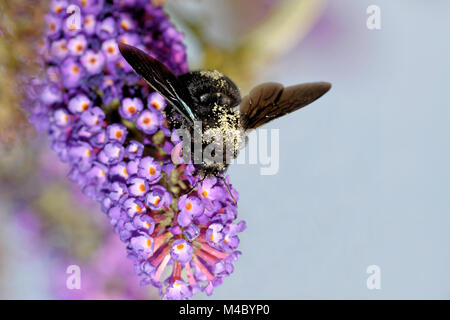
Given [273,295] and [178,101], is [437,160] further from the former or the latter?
[178,101]

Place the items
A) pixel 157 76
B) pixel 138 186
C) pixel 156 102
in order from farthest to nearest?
pixel 156 102
pixel 138 186
pixel 157 76

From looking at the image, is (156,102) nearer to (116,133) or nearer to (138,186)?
(116,133)

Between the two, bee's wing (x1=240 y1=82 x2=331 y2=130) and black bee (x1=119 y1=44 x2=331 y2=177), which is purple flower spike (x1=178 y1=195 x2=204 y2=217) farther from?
bee's wing (x1=240 y1=82 x2=331 y2=130)

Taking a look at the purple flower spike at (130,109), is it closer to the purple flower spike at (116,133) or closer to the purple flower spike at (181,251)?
the purple flower spike at (116,133)

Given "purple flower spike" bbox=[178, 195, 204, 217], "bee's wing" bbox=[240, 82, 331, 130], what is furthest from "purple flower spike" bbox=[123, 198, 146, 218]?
"bee's wing" bbox=[240, 82, 331, 130]

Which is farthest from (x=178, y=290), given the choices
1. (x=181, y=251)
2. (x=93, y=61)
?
(x=93, y=61)
